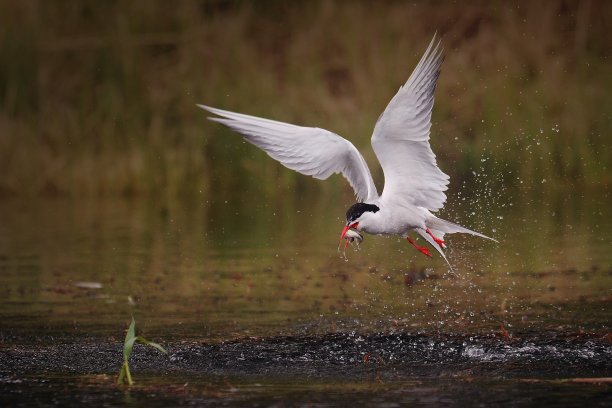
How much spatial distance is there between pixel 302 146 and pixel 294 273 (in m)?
2.38

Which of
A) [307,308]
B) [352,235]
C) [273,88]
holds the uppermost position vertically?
[273,88]

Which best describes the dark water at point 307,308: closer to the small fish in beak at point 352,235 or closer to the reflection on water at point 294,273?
the reflection on water at point 294,273

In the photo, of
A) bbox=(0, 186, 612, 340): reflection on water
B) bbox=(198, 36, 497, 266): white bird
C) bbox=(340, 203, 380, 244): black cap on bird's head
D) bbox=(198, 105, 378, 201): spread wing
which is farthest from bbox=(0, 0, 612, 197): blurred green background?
bbox=(340, 203, 380, 244): black cap on bird's head

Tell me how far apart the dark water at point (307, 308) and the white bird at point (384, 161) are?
2.23 feet

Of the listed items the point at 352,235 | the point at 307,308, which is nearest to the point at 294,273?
the point at 307,308

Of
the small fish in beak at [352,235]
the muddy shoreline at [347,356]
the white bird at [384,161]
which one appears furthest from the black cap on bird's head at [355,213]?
the muddy shoreline at [347,356]

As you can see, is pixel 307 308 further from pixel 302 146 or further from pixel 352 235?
pixel 302 146

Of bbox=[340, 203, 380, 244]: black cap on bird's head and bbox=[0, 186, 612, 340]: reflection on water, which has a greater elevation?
bbox=[340, 203, 380, 244]: black cap on bird's head

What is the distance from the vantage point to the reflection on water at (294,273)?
8344mm

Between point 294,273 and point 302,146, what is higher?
point 302,146

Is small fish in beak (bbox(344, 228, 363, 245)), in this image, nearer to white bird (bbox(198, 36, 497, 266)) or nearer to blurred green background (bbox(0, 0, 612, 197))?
white bird (bbox(198, 36, 497, 266))

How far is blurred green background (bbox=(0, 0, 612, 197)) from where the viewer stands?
1445 centimetres

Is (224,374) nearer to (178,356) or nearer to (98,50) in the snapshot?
(178,356)

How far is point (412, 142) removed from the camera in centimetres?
774
